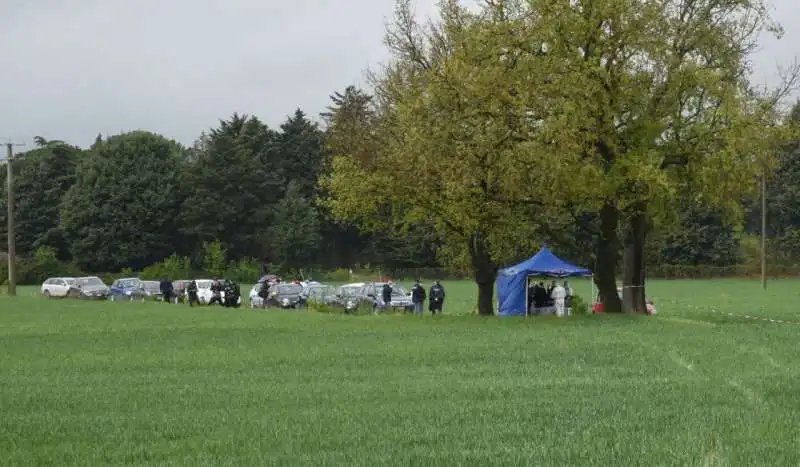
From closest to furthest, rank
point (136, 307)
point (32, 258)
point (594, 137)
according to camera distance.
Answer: point (594, 137)
point (136, 307)
point (32, 258)

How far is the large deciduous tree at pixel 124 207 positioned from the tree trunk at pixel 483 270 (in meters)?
65.6

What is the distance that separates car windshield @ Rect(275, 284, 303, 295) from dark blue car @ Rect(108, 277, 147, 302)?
482 inches

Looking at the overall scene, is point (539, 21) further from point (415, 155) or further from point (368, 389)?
point (368, 389)

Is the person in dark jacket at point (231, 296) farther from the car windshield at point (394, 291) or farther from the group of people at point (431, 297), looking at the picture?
the group of people at point (431, 297)

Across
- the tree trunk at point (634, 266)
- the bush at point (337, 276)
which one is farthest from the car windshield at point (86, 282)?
the tree trunk at point (634, 266)

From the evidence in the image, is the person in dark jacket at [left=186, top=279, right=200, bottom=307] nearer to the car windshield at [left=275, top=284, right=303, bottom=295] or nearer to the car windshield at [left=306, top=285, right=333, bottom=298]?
the car windshield at [left=275, top=284, right=303, bottom=295]

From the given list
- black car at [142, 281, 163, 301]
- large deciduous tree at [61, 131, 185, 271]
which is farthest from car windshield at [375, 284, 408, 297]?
large deciduous tree at [61, 131, 185, 271]

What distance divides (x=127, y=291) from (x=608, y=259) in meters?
34.2

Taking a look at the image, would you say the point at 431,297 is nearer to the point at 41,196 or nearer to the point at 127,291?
the point at 127,291

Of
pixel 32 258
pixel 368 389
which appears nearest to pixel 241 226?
pixel 32 258

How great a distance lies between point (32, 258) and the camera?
102 meters

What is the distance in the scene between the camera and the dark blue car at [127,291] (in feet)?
204

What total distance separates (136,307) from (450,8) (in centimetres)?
2189

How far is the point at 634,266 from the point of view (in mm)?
38375
